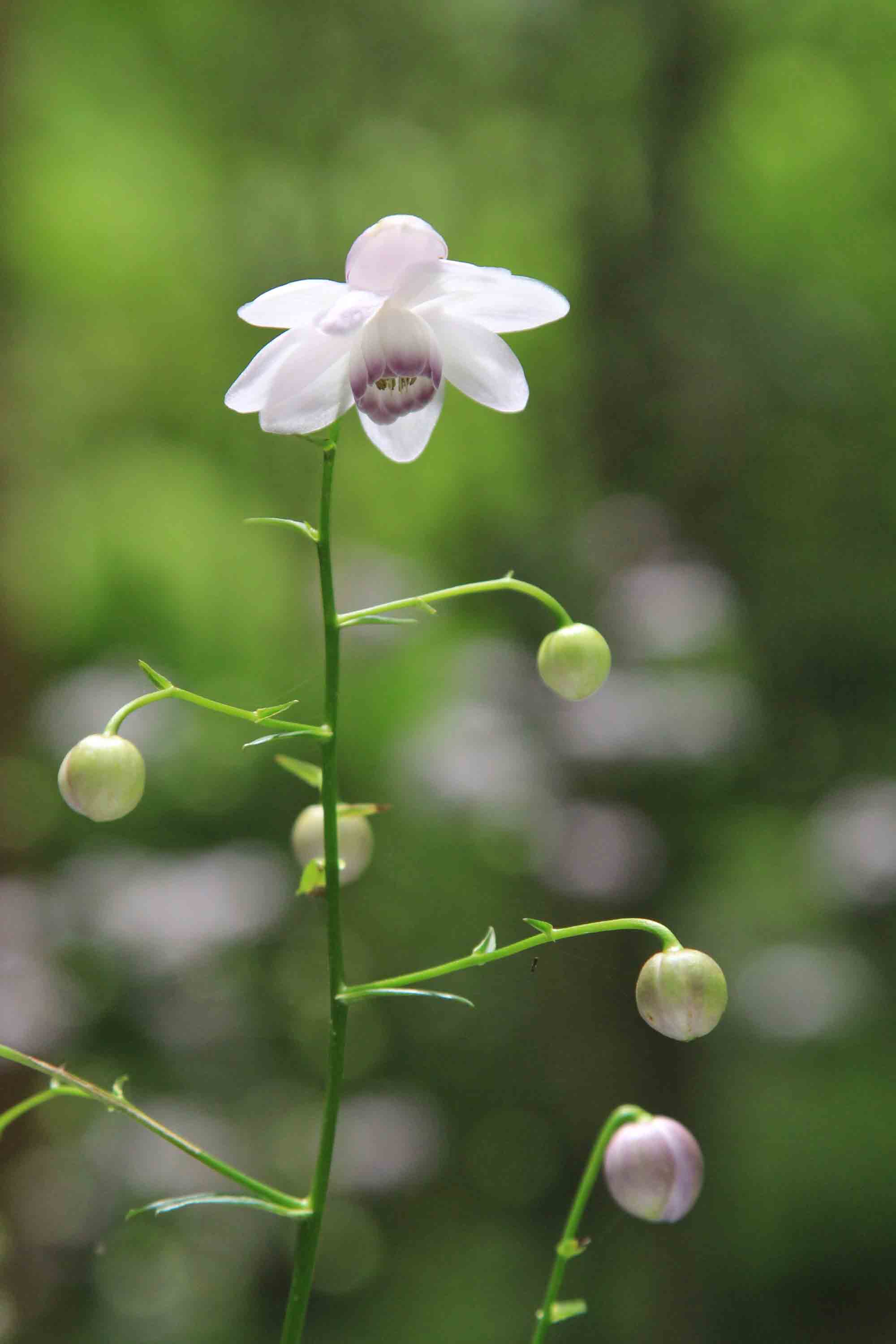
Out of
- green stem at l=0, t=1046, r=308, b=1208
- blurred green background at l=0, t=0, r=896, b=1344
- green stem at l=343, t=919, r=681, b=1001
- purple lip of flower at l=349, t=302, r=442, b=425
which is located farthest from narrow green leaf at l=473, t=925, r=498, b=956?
blurred green background at l=0, t=0, r=896, b=1344

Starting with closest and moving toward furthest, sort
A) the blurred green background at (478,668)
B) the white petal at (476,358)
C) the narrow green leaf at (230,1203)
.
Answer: the narrow green leaf at (230,1203), the white petal at (476,358), the blurred green background at (478,668)

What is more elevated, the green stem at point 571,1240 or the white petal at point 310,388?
the white petal at point 310,388

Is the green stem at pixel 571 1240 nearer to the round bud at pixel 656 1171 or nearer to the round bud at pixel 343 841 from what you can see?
the round bud at pixel 656 1171

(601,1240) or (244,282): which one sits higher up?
(244,282)

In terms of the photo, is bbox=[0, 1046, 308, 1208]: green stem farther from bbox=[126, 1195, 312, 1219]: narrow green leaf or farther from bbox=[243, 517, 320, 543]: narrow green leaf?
bbox=[243, 517, 320, 543]: narrow green leaf

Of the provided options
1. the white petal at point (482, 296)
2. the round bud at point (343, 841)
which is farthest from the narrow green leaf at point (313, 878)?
the white petal at point (482, 296)

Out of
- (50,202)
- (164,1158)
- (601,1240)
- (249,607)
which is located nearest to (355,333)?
(164,1158)

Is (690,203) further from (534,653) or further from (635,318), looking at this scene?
(534,653)
